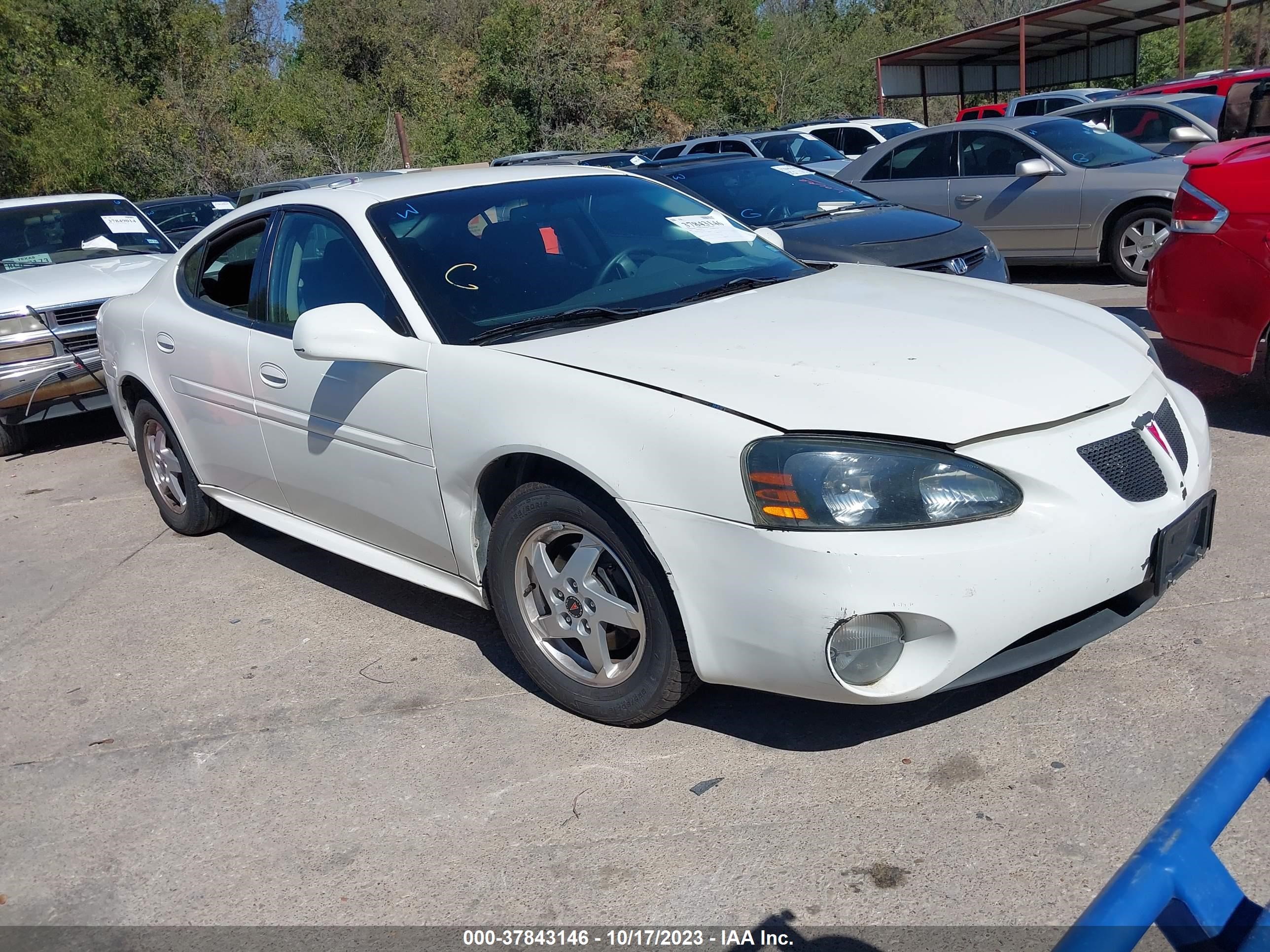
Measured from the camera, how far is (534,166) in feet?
15.8

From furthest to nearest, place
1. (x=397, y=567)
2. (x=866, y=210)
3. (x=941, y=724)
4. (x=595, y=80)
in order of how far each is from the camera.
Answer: (x=595, y=80)
(x=866, y=210)
(x=397, y=567)
(x=941, y=724)

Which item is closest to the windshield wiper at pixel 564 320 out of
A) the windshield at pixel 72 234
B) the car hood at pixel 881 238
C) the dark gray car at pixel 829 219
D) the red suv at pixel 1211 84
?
the dark gray car at pixel 829 219

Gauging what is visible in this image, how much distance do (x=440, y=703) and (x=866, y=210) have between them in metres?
5.33

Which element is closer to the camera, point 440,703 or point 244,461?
point 440,703

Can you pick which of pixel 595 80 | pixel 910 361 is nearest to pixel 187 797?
pixel 910 361

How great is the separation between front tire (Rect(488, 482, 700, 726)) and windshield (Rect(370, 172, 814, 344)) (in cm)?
69

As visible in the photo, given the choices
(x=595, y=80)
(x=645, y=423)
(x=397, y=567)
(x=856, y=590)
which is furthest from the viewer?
(x=595, y=80)

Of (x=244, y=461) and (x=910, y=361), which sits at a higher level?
(x=910, y=361)

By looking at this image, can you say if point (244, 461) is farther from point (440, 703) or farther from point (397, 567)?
point (440, 703)

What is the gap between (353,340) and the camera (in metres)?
3.69

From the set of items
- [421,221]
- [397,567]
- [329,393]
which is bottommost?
[397,567]

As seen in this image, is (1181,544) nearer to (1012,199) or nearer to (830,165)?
(1012,199)

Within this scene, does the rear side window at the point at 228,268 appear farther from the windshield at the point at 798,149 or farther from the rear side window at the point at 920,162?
the windshield at the point at 798,149

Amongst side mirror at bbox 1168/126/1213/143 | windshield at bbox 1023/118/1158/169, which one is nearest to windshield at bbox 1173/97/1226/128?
windshield at bbox 1023/118/1158/169
